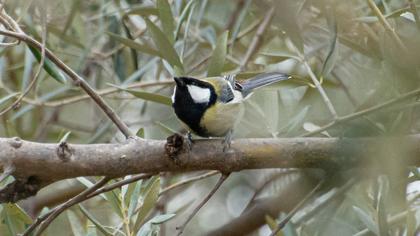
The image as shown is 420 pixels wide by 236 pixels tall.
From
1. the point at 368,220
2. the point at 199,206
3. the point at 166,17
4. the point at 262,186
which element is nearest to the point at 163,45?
the point at 166,17

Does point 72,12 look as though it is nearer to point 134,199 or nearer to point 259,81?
point 259,81

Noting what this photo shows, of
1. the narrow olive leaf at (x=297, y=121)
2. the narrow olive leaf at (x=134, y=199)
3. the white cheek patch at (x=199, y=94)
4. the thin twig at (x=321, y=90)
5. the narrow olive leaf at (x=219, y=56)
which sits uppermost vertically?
the narrow olive leaf at (x=219, y=56)

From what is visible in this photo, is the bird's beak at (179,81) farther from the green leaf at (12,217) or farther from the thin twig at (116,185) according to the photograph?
the green leaf at (12,217)

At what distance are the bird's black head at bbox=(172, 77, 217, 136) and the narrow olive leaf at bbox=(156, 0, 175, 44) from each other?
0.38ft


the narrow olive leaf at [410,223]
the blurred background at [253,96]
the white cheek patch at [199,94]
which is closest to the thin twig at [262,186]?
the blurred background at [253,96]

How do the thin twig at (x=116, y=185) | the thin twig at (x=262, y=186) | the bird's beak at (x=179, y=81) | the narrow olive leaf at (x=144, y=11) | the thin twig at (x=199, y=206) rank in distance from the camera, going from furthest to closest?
the thin twig at (x=262, y=186) < the narrow olive leaf at (x=144, y=11) < the bird's beak at (x=179, y=81) < the thin twig at (x=116, y=185) < the thin twig at (x=199, y=206)

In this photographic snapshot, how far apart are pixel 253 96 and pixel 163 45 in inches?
14.8

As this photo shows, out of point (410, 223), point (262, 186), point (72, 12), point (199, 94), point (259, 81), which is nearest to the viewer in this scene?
point (410, 223)

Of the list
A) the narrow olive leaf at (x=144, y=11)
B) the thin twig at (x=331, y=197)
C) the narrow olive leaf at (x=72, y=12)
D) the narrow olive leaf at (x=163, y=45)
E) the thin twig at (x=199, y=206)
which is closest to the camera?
the thin twig at (x=199, y=206)

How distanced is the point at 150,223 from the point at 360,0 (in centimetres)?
97

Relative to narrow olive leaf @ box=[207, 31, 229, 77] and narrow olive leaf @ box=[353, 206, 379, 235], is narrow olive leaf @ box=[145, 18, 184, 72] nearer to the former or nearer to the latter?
narrow olive leaf @ box=[207, 31, 229, 77]

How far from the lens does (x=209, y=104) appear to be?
215 cm

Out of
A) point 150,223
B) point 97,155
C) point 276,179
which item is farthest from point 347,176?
point 276,179

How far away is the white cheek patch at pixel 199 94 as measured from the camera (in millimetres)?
2104
